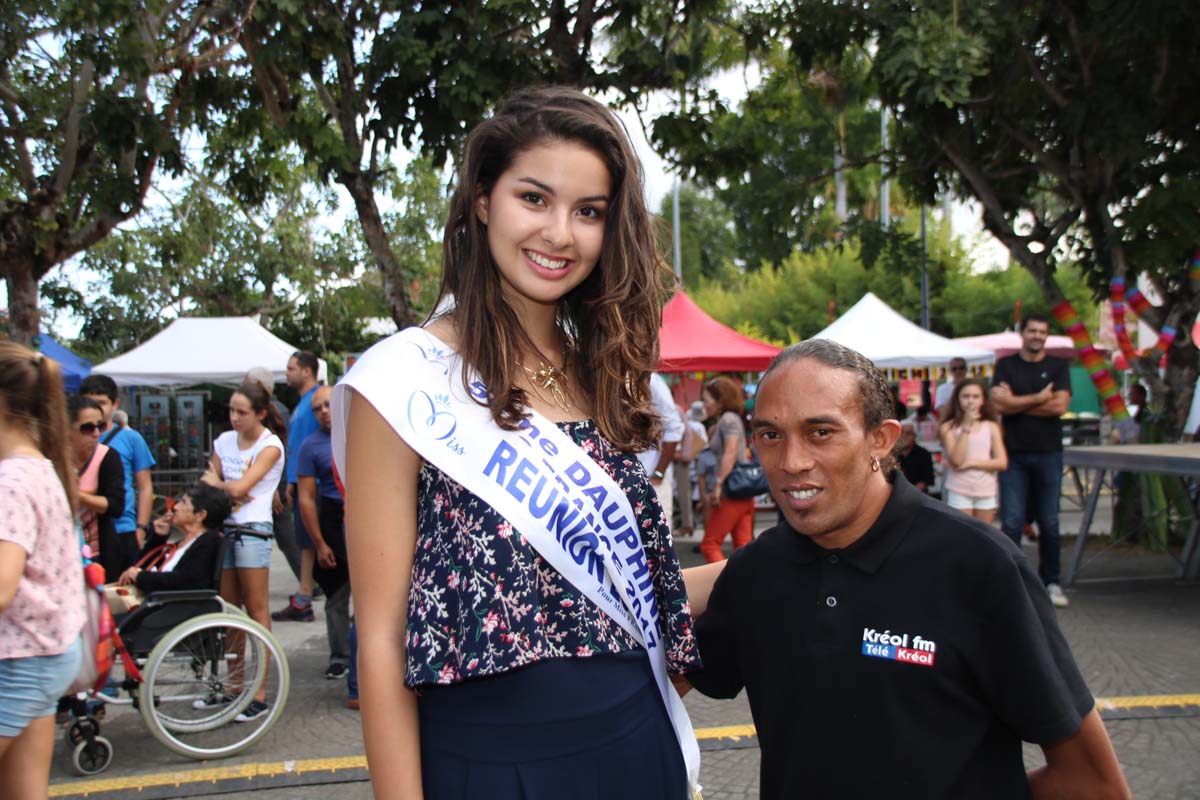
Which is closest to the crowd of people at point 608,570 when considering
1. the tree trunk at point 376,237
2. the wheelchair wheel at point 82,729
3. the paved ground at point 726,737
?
the paved ground at point 726,737

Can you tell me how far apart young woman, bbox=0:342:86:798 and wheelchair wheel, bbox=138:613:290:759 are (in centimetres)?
163

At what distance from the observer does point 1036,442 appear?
705 centimetres

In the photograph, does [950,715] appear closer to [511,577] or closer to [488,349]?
[511,577]

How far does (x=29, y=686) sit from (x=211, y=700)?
2.12 metres

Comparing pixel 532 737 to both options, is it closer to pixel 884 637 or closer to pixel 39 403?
pixel 884 637

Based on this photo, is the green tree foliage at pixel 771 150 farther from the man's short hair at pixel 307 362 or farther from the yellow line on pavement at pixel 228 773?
the yellow line on pavement at pixel 228 773

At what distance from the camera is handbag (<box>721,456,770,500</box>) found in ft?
26.0

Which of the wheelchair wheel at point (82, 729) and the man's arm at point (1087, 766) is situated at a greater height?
the man's arm at point (1087, 766)

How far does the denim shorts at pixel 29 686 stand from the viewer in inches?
115

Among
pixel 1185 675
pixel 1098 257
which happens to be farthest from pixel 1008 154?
pixel 1185 675

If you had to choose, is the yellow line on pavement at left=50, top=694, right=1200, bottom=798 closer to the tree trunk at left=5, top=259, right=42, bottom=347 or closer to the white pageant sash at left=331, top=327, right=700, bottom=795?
the white pageant sash at left=331, top=327, right=700, bottom=795

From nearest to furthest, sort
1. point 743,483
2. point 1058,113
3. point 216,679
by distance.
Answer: point 216,679 → point 743,483 → point 1058,113

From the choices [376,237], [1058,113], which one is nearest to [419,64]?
[376,237]

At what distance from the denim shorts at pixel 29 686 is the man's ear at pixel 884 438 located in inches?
98.9
